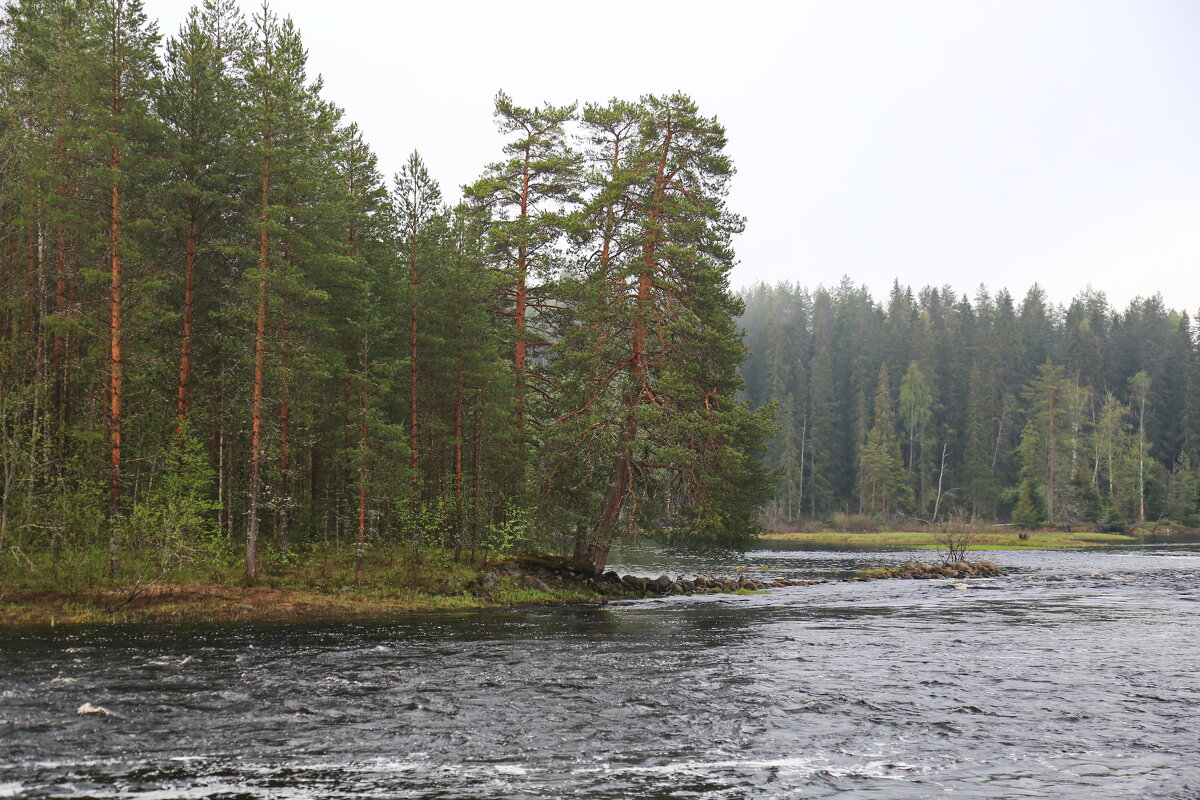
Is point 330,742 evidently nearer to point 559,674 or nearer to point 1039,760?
point 559,674

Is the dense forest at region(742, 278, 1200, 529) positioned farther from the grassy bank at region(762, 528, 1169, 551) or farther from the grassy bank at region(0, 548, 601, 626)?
the grassy bank at region(0, 548, 601, 626)

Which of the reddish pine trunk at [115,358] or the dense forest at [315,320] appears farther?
the dense forest at [315,320]

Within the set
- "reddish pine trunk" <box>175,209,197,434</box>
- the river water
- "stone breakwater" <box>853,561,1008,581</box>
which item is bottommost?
"stone breakwater" <box>853,561,1008,581</box>

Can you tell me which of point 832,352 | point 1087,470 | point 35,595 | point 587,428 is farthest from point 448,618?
point 832,352

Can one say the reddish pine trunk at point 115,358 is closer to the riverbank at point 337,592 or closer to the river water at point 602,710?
the riverbank at point 337,592

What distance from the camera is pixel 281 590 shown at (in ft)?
90.1

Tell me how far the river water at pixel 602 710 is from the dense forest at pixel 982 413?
72242 millimetres

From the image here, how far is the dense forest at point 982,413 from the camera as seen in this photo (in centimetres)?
10306

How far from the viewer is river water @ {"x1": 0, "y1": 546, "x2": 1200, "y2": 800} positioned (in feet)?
35.0

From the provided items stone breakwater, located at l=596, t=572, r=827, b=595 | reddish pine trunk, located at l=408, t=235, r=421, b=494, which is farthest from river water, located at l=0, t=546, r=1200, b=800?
stone breakwater, located at l=596, t=572, r=827, b=595

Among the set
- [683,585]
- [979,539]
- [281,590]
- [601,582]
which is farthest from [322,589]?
[979,539]

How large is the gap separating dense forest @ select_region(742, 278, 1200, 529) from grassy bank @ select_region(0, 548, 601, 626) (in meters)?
63.3

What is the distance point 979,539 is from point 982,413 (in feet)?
130

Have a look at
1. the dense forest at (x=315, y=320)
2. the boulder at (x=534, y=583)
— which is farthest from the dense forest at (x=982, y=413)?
the boulder at (x=534, y=583)
